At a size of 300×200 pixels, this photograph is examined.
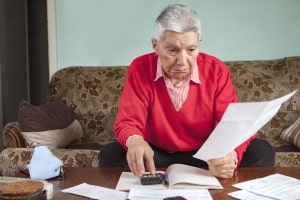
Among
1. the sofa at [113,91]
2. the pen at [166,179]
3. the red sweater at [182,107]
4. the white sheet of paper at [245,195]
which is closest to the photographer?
the white sheet of paper at [245,195]

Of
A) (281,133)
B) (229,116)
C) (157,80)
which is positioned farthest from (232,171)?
(281,133)

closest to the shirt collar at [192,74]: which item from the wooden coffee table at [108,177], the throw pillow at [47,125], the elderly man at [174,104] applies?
the elderly man at [174,104]

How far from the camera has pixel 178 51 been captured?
1.29m

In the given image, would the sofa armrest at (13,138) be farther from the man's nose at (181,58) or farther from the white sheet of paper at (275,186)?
the white sheet of paper at (275,186)

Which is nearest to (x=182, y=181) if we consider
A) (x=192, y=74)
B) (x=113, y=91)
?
(x=192, y=74)

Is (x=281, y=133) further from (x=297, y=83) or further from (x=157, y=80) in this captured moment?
(x=157, y=80)

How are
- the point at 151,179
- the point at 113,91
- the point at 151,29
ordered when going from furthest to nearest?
1. the point at 151,29
2. the point at 113,91
3. the point at 151,179

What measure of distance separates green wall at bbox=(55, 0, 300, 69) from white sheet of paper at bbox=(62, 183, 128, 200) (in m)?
1.82

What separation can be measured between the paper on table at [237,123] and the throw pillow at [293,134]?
1194 mm

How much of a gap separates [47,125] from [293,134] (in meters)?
1.38

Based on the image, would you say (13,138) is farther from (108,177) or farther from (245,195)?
(245,195)

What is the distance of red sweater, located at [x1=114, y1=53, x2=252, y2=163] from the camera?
142cm

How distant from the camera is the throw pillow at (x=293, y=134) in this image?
214 centimetres

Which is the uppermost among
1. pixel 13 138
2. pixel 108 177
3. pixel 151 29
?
pixel 151 29
